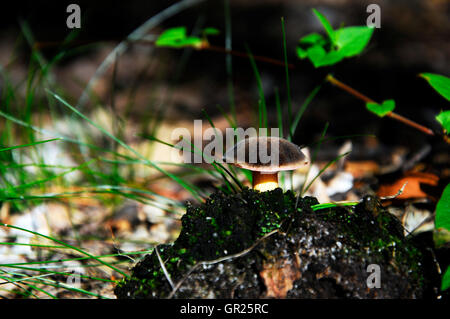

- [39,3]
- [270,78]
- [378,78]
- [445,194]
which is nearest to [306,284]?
[445,194]

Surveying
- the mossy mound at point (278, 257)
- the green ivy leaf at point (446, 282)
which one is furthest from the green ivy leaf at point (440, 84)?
the green ivy leaf at point (446, 282)

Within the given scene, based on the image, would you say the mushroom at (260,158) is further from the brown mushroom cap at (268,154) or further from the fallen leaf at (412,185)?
the fallen leaf at (412,185)

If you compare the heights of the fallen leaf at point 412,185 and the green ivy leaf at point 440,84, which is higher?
the green ivy leaf at point 440,84

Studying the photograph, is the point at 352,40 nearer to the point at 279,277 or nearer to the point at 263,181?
the point at 263,181

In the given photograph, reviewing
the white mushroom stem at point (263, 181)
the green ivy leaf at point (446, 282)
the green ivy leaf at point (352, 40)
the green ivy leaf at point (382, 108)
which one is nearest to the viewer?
the green ivy leaf at point (446, 282)

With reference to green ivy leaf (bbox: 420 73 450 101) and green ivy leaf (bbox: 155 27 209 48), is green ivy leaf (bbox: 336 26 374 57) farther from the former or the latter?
green ivy leaf (bbox: 155 27 209 48)

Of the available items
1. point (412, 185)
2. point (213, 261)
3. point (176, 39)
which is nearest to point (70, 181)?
point (176, 39)

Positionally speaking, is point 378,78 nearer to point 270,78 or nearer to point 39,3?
point 270,78
